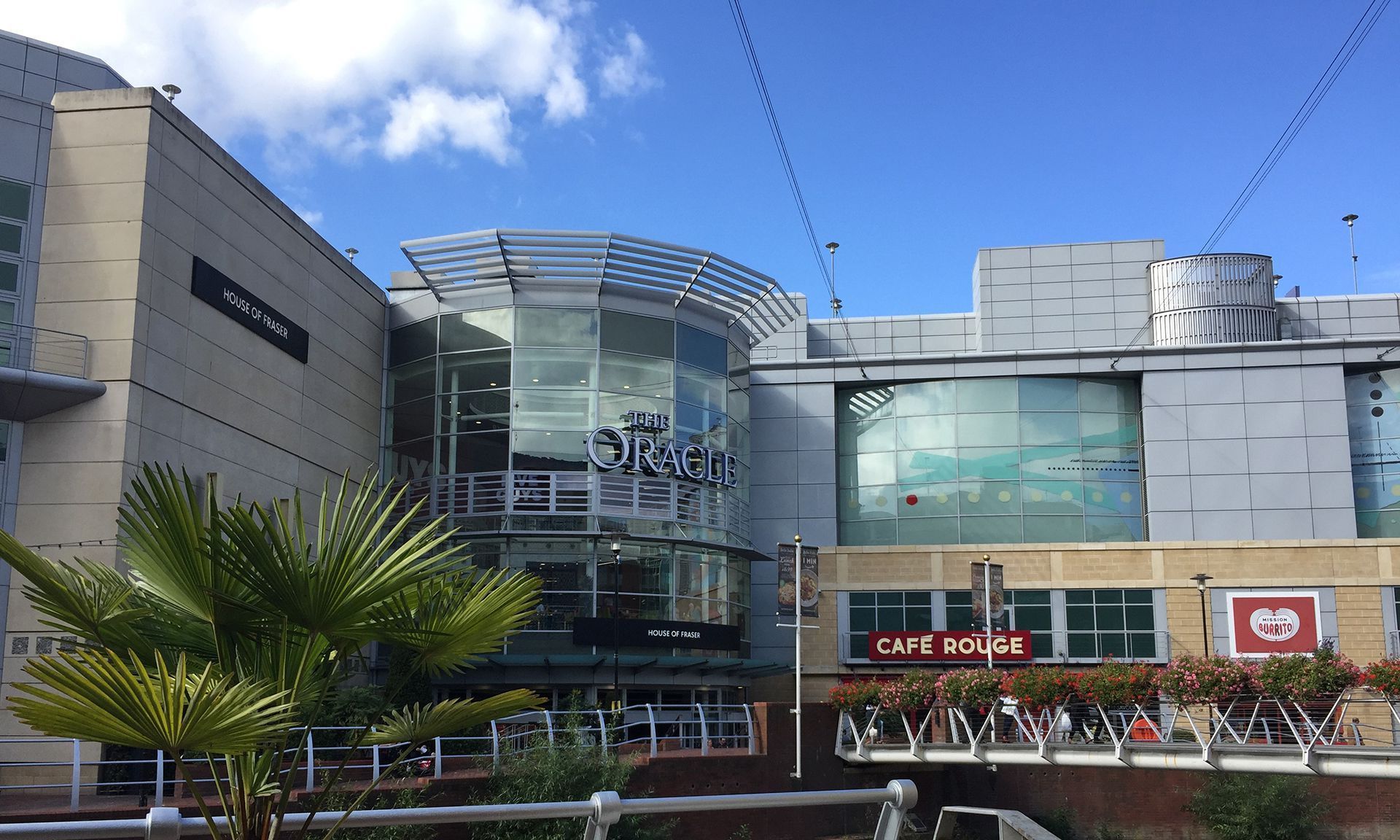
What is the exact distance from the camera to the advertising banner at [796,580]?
3566cm

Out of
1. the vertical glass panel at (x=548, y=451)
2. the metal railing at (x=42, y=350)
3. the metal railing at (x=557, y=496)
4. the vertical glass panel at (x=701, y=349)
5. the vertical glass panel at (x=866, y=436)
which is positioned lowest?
the metal railing at (x=557, y=496)

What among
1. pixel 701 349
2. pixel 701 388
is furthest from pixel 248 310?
pixel 701 349

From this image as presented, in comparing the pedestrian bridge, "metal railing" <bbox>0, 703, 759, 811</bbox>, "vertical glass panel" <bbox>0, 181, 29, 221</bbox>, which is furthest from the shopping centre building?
the pedestrian bridge

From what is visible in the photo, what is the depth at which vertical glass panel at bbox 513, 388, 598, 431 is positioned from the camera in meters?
42.0

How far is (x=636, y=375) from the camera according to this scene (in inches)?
1703

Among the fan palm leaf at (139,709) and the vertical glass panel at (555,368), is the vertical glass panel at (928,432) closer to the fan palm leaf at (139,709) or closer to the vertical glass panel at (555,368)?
the vertical glass panel at (555,368)

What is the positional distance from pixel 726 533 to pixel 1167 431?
17.8 metres

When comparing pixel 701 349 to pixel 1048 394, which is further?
pixel 1048 394

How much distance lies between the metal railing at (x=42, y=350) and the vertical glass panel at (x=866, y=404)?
30206 millimetres

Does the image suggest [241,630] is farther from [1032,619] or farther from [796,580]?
→ [1032,619]

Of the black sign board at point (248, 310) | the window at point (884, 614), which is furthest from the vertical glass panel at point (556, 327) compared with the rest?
the window at point (884, 614)

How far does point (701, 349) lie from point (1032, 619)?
16.2 m

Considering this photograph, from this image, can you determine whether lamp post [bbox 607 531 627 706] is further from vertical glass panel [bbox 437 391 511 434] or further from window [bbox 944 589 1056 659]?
window [bbox 944 589 1056 659]

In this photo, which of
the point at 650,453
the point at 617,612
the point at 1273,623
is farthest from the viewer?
the point at 1273,623
